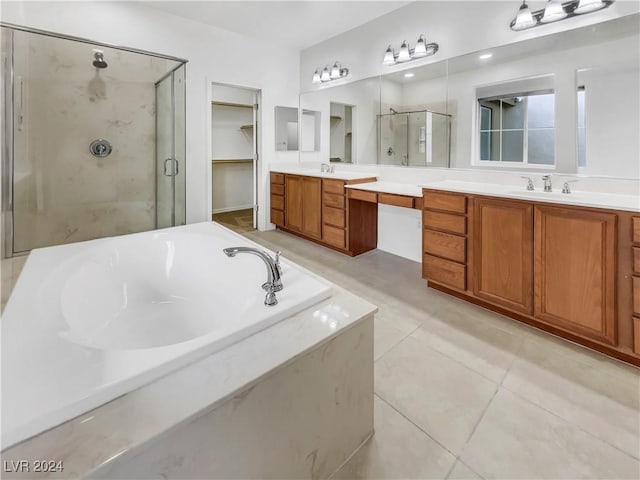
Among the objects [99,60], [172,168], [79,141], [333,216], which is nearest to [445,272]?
[333,216]

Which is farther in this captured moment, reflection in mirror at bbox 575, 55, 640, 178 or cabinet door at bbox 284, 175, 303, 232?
Answer: cabinet door at bbox 284, 175, 303, 232

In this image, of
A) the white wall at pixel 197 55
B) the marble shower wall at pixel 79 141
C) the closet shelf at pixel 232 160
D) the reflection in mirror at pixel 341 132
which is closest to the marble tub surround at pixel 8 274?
the marble shower wall at pixel 79 141

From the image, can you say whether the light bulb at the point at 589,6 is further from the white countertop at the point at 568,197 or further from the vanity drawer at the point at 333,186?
the vanity drawer at the point at 333,186

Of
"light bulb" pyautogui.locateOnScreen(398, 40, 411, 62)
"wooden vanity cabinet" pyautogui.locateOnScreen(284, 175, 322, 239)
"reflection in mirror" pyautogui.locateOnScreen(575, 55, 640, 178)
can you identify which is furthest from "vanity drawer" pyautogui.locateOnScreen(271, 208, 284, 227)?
"reflection in mirror" pyautogui.locateOnScreen(575, 55, 640, 178)

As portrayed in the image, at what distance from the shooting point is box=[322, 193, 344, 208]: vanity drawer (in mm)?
3627

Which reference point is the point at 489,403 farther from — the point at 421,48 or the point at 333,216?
the point at 421,48

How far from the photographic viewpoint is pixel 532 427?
1398 mm

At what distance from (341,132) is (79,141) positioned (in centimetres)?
272

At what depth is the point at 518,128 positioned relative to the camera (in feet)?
8.51

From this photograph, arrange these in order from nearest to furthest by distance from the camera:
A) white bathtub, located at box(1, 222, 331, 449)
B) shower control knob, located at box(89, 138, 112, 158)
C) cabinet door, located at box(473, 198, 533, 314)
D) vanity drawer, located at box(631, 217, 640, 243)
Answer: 1. white bathtub, located at box(1, 222, 331, 449)
2. vanity drawer, located at box(631, 217, 640, 243)
3. cabinet door, located at box(473, 198, 533, 314)
4. shower control knob, located at box(89, 138, 112, 158)

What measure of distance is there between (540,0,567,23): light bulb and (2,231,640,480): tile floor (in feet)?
6.90

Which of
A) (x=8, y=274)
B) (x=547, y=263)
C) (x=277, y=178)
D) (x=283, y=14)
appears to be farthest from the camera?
(x=277, y=178)

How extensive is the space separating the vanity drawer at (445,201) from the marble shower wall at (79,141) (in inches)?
102

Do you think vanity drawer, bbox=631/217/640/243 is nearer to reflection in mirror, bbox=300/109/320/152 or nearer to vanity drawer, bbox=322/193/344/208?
vanity drawer, bbox=322/193/344/208
